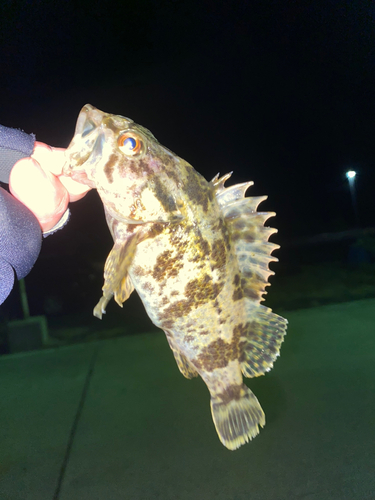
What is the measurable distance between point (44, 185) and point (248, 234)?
0.98 meters

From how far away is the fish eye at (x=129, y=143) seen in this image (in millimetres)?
1246

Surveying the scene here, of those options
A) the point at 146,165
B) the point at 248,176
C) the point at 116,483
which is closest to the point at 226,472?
the point at 116,483

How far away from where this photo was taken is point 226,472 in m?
2.62

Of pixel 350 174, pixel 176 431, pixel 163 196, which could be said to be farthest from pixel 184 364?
pixel 350 174

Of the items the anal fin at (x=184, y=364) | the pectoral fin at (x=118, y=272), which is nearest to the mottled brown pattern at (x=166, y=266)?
the pectoral fin at (x=118, y=272)

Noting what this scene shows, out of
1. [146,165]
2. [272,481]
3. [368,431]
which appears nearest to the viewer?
[146,165]

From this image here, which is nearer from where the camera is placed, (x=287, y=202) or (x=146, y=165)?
(x=146, y=165)

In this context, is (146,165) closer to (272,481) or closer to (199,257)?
(199,257)

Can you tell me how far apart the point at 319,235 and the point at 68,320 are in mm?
29358

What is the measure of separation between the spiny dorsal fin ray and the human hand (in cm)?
107

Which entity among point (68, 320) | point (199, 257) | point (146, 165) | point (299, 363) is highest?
point (146, 165)

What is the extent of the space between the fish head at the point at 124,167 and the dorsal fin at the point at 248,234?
10.6 inches

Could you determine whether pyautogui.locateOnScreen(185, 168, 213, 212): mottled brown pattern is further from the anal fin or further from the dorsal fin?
the anal fin

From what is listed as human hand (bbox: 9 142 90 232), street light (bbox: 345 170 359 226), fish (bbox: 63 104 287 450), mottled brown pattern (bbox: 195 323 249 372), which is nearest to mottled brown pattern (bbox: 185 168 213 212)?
fish (bbox: 63 104 287 450)
